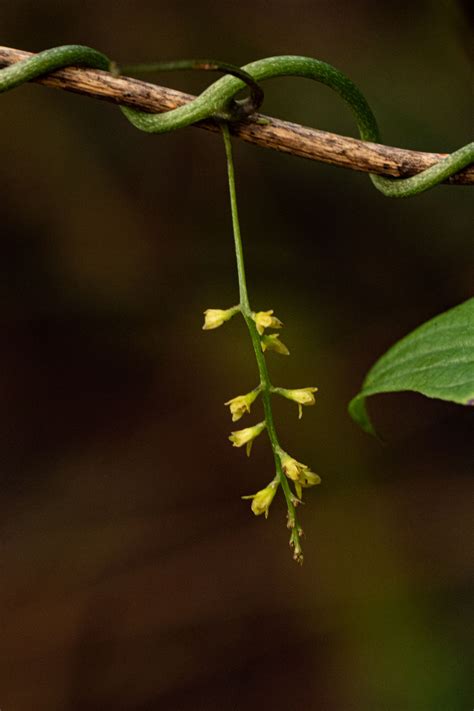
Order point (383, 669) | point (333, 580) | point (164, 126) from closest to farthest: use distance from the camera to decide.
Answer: point (164, 126)
point (383, 669)
point (333, 580)

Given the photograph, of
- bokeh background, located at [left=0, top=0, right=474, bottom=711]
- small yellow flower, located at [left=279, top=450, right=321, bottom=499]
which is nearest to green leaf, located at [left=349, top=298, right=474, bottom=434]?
small yellow flower, located at [left=279, top=450, right=321, bottom=499]

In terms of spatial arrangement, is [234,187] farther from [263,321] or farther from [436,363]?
[436,363]

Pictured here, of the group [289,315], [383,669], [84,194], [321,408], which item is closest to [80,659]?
[383,669]

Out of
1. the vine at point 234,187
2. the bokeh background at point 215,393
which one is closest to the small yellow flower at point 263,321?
the vine at point 234,187

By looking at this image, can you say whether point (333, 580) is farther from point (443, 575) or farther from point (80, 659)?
point (80, 659)

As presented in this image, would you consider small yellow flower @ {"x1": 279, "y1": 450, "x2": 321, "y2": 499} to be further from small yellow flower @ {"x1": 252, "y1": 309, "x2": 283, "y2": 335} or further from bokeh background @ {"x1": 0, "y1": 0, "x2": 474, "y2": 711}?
bokeh background @ {"x1": 0, "y1": 0, "x2": 474, "y2": 711}
